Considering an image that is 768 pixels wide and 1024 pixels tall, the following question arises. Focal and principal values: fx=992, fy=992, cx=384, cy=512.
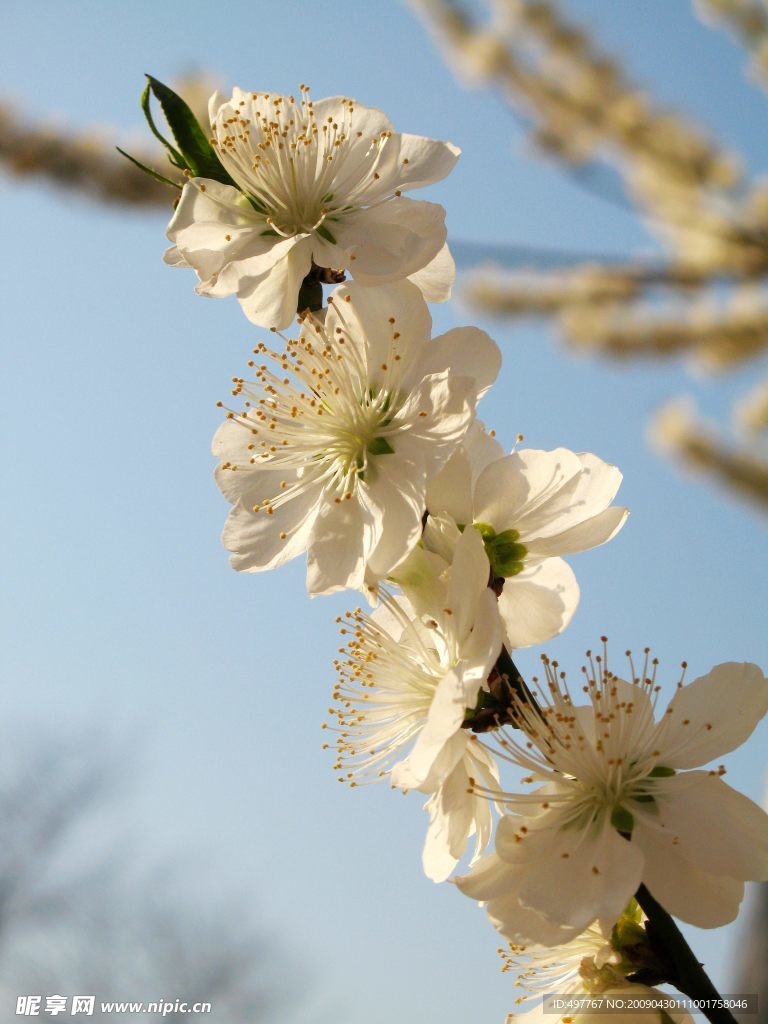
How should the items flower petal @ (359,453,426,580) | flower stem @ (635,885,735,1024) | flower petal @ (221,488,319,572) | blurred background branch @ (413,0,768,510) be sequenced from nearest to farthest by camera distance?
flower stem @ (635,885,735,1024), flower petal @ (359,453,426,580), flower petal @ (221,488,319,572), blurred background branch @ (413,0,768,510)

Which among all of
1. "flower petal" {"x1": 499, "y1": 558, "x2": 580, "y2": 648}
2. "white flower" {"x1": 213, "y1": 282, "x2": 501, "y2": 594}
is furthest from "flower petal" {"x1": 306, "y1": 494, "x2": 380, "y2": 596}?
"flower petal" {"x1": 499, "y1": 558, "x2": 580, "y2": 648}

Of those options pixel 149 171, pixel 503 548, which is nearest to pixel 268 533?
pixel 503 548

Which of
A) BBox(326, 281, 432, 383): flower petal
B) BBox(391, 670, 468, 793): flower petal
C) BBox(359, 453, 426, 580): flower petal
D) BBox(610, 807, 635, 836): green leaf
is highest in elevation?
BBox(326, 281, 432, 383): flower petal

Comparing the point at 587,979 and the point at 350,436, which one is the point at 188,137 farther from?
the point at 587,979

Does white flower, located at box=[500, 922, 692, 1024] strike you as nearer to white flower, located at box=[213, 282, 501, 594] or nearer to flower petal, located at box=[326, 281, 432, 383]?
white flower, located at box=[213, 282, 501, 594]

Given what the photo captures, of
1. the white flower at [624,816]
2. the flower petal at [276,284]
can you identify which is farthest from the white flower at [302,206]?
the white flower at [624,816]

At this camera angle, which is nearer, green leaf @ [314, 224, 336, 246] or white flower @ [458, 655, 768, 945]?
white flower @ [458, 655, 768, 945]

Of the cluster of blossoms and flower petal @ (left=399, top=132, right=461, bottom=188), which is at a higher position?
flower petal @ (left=399, top=132, right=461, bottom=188)

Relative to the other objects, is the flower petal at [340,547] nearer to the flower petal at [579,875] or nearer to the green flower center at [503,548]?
the green flower center at [503,548]

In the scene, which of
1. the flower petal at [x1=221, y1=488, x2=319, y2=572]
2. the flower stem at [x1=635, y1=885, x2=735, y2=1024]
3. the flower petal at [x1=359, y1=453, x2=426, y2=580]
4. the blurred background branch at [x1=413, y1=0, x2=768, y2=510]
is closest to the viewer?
the flower stem at [x1=635, y1=885, x2=735, y2=1024]
